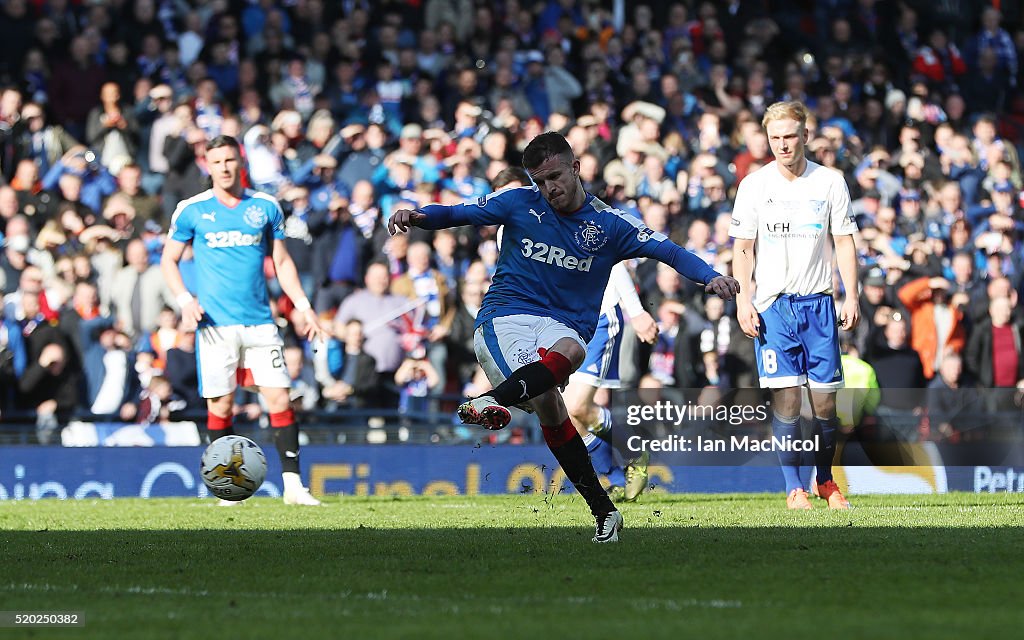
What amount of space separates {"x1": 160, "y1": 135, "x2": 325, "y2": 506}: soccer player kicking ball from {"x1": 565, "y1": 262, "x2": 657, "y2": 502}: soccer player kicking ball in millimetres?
2106

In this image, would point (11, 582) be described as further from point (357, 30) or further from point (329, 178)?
point (357, 30)

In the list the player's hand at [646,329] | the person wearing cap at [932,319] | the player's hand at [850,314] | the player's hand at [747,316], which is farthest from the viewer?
the person wearing cap at [932,319]

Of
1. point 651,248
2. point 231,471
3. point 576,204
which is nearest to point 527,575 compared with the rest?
point 651,248

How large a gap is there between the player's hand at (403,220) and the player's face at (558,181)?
0.73m

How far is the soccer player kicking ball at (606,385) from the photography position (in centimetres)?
1270

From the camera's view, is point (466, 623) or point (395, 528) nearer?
point (466, 623)

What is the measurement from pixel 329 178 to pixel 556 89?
4.12m

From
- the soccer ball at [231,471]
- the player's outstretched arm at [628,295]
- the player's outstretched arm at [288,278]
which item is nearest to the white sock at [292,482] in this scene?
the player's outstretched arm at [288,278]

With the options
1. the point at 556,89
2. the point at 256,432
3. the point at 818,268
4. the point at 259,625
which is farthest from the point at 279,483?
the point at 259,625

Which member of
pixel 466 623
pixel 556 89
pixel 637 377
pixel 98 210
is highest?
pixel 556 89

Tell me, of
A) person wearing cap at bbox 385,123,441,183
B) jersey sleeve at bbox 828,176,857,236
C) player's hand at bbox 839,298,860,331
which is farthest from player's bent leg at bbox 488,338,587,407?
person wearing cap at bbox 385,123,441,183

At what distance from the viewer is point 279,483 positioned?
1535 centimetres

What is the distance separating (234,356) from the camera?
42.9ft

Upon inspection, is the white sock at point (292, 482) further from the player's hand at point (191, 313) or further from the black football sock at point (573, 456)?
the black football sock at point (573, 456)
